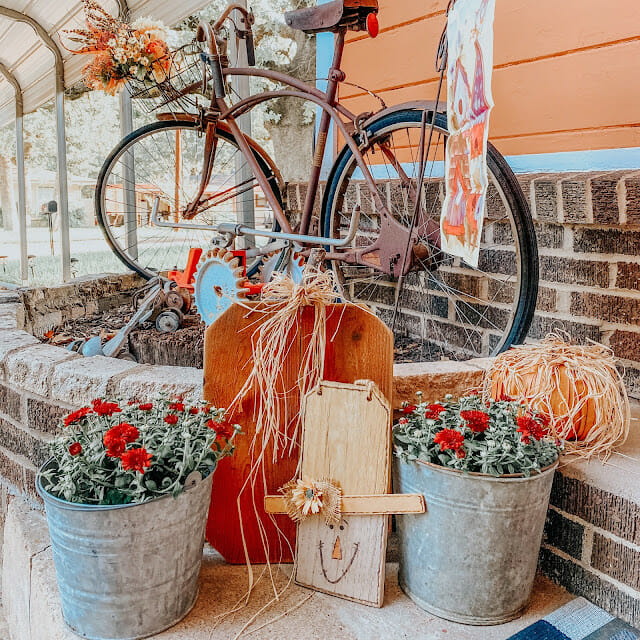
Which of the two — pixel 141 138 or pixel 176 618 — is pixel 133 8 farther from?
pixel 176 618

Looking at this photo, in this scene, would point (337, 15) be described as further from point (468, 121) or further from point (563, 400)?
point (563, 400)

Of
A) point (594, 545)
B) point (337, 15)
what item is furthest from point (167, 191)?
point (594, 545)

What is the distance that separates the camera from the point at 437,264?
227 cm

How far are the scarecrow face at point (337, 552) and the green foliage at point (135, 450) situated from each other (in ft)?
0.84

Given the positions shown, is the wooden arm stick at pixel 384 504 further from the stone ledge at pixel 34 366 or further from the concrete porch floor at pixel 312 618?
the stone ledge at pixel 34 366

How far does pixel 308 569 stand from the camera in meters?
1.19

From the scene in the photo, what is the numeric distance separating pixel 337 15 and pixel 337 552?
5.35 ft

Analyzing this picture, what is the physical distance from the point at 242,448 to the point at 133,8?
13.6 ft

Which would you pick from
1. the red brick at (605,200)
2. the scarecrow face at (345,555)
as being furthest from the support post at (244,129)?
the scarecrow face at (345,555)

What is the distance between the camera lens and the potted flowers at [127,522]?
0.98m

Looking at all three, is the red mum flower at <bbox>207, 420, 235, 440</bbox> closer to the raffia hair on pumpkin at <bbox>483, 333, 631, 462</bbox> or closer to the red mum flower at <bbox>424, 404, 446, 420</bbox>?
the red mum flower at <bbox>424, 404, 446, 420</bbox>

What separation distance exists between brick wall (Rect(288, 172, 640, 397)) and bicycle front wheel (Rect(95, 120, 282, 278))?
1.27 m

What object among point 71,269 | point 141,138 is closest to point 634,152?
point 141,138

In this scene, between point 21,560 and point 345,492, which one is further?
point 21,560
